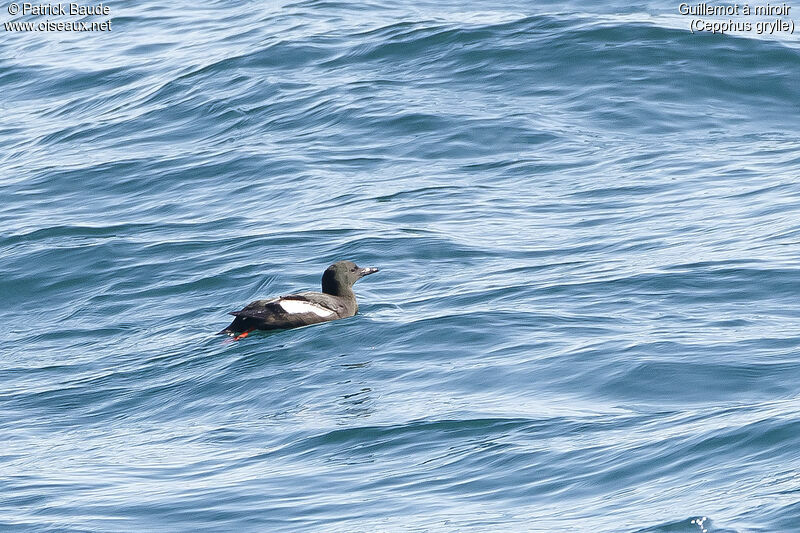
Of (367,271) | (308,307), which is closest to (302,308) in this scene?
(308,307)

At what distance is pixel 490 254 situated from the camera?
37.3 ft

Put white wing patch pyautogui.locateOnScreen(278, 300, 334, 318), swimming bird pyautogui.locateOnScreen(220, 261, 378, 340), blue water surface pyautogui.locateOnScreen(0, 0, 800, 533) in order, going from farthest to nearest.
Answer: white wing patch pyautogui.locateOnScreen(278, 300, 334, 318), swimming bird pyautogui.locateOnScreen(220, 261, 378, 340), blue water surface pyautogui.locateOnScreen(0, 0, 800, 533)

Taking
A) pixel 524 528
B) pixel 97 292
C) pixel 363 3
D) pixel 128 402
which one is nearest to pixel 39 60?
pixel 363 3

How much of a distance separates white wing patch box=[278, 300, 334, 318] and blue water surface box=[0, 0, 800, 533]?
190 mm

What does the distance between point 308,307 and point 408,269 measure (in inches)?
56.8

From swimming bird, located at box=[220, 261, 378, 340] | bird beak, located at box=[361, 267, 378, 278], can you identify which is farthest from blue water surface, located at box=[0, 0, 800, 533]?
bird beak, located at box=[361, 267, 378, 278]

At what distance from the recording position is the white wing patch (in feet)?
32.7

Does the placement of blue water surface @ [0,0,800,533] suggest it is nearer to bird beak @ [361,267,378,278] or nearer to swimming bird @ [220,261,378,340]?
swimming bird @ [220,261,378,340]

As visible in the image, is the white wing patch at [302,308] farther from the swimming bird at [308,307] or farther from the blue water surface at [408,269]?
the blue water surface at [408,269]

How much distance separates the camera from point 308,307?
10195 mm

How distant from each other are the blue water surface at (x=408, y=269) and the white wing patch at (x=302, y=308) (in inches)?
7.5

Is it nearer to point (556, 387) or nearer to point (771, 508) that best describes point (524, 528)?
point (771, 508)

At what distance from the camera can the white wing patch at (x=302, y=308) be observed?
9977 millimetres

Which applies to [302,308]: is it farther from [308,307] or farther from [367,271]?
[367,271]
